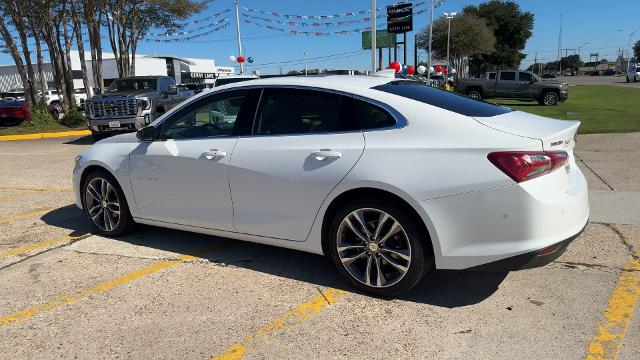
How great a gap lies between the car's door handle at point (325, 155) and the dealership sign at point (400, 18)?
28507 millimetres

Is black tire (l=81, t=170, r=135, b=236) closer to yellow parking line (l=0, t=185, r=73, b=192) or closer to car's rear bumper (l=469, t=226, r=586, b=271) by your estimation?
yellow parking line (l=0, t=185, r=73, b=192)

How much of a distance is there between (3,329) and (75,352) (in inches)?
27.7

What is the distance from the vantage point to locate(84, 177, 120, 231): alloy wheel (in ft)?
16.9

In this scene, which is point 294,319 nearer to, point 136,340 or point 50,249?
point 136,340

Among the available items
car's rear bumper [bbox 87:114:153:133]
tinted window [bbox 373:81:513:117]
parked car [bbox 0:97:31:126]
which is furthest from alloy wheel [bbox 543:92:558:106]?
tinted window [bbox 373:81:513:117]

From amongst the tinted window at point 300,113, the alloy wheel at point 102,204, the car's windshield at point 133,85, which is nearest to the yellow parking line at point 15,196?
the alloy wheel at point 102,204

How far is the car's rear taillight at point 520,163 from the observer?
3.12 meters

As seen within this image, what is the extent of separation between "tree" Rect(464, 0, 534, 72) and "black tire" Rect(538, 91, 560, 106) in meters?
44.7

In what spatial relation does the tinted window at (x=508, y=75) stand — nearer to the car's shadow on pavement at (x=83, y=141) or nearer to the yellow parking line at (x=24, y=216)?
the car's shadow on pavement at (x=83, y=141)

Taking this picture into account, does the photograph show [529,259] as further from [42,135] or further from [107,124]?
[42,135]

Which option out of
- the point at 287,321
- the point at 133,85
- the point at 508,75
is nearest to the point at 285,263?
the point at 287,321

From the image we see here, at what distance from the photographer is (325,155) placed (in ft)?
12.0

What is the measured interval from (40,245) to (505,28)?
72379 mm

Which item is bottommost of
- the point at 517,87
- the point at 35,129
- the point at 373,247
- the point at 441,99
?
the point at 35,129
